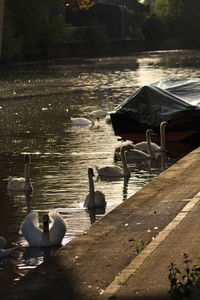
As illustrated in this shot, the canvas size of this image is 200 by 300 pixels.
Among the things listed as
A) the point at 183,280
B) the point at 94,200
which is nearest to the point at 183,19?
the point at 94,200

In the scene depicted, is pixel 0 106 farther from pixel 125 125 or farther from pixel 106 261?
pixel 106 261

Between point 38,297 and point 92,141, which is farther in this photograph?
point 92,141

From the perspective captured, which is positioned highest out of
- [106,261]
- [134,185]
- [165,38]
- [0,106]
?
[106,261]

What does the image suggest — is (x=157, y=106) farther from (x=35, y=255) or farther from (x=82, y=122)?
(x=35, y=255)

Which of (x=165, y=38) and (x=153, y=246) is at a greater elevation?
(x=153, y=246)

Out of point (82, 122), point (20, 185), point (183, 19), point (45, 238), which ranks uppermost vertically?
point (45, 238)

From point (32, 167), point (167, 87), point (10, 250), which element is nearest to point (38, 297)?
point (10, 250)

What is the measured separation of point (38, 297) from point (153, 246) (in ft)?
6.98

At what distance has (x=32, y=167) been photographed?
27.8 m

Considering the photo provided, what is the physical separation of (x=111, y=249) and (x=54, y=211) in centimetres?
241

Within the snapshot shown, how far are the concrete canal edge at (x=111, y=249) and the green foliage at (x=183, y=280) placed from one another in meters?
0.66

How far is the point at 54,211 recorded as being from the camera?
17.4 m

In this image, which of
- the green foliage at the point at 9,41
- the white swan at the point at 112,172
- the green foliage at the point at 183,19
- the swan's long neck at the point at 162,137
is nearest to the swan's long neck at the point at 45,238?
the white swan at the point at 112,172

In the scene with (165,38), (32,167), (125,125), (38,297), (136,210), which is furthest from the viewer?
(165,38)
